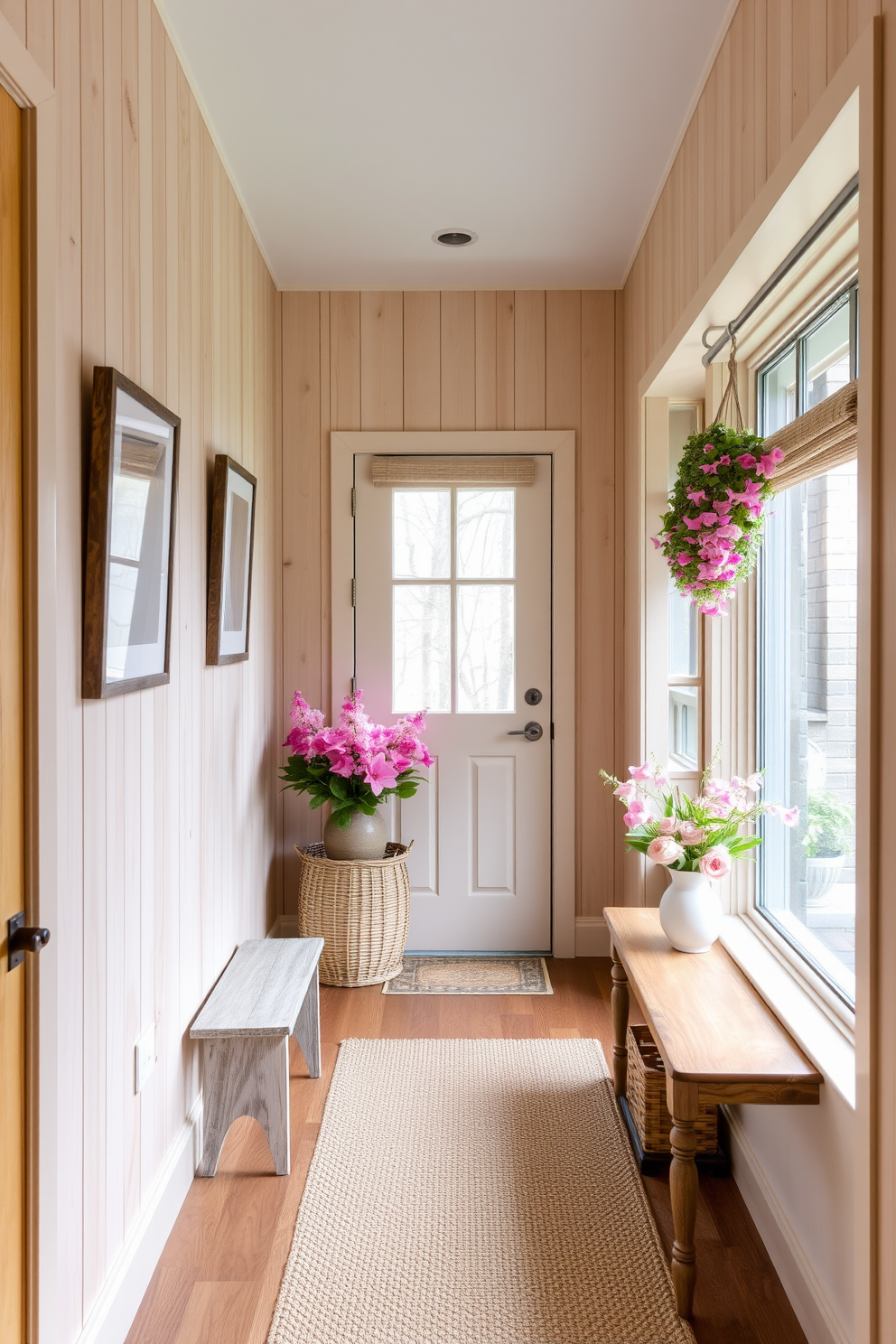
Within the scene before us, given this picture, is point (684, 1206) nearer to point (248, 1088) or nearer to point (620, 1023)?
point (620, 1023)

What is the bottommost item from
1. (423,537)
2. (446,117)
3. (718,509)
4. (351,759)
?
(351,759)

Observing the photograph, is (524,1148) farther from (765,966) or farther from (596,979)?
(596,979)

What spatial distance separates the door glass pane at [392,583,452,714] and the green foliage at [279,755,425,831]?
0.44m

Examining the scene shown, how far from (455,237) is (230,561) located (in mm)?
1439

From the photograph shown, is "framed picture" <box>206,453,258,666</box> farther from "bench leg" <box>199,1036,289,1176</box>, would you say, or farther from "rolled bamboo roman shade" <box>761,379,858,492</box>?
"rolled bamboo roman shade" <box>761,379,858,492</box>

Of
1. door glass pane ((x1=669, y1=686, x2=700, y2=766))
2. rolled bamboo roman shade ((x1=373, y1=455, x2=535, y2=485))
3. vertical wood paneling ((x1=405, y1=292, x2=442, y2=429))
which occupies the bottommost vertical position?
door glass pane ((x1=669, y1=686, x2=700, y2=766))

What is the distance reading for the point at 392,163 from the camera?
2.60m

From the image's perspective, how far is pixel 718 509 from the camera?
1971mm

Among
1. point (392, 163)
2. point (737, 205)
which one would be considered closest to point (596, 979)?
point (737, 205)

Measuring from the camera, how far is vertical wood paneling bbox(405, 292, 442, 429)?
11.5 feet

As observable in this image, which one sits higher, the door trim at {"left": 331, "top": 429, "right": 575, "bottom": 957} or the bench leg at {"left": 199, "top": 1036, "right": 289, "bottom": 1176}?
the door trim at {"left": 331, "top": 429, "right": 575, "bottom": 957}

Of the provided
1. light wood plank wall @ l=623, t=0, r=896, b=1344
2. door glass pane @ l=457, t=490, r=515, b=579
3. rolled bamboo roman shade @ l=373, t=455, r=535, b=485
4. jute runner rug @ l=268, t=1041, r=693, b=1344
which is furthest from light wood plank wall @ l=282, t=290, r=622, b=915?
jute runner rug @ l=268, t=1041, r=693, b=1344

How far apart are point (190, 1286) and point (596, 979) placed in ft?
6.25

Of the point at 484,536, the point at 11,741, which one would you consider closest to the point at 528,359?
the point at 484,536
